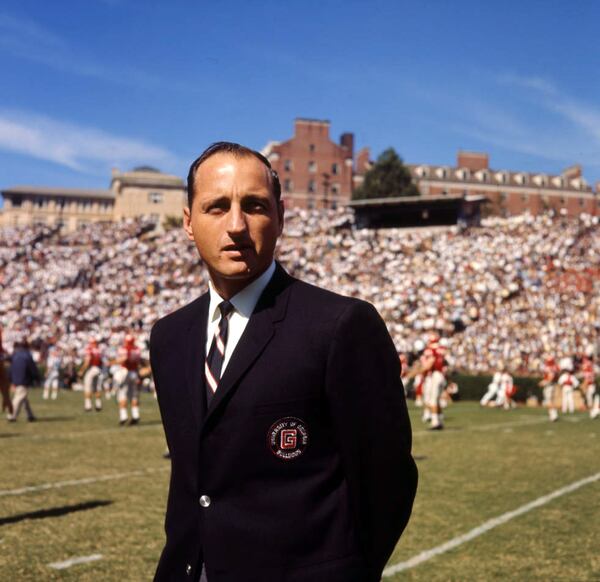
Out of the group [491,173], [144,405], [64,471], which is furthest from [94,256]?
[491,173]

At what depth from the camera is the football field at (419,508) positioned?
6.63m

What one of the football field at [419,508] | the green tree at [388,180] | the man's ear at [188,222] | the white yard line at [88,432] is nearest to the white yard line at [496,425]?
the football field at [419,508]

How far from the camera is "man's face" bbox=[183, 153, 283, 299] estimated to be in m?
2.31

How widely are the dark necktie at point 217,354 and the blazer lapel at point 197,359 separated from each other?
0.06 ft

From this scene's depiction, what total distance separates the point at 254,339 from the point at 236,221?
0.34 metres

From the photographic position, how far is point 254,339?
2.31 m

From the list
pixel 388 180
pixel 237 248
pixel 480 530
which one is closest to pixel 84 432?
pixel 480 530

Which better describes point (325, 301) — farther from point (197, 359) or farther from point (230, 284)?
point (197, 359)

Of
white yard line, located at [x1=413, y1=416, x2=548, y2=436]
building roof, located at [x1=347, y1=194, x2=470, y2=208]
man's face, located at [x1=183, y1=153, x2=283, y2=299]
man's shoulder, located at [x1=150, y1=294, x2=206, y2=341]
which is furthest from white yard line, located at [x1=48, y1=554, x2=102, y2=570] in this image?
building roof, located at [x1=347, y1=194, x2=470, y2=208]

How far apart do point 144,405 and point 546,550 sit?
1980 centimetres

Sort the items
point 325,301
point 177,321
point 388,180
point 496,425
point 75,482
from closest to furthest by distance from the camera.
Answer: point 325,301, point 177,321, point 75,482, point 496,425, point 388,180

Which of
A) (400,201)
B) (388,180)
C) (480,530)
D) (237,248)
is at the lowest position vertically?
(480,530)

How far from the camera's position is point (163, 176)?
9519 centimetres

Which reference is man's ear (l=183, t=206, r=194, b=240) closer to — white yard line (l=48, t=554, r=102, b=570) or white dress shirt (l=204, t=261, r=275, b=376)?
white dress shirt (l=204, t=261, r=275, b=376)
